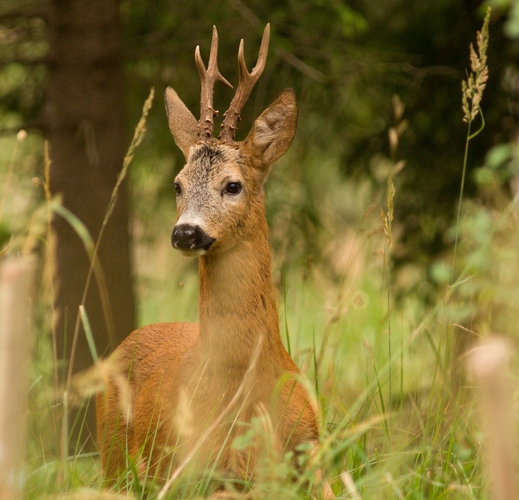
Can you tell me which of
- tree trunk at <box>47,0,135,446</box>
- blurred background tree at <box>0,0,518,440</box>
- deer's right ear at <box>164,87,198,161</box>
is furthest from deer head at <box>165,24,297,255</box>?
tree trunk at <box>47,0,135,446</box>

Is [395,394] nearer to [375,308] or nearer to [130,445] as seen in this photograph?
[375,308]

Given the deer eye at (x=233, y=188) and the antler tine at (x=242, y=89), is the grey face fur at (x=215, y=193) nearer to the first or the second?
the deer eye at (x=233, y=188)

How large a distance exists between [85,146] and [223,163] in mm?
1657

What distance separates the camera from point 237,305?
370 centimetres

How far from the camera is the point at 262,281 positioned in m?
3.78

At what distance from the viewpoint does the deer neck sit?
11.8 ft

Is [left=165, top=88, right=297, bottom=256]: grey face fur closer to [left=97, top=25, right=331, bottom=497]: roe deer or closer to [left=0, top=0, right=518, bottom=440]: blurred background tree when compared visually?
[left=97, top=25, right=331, bottom=497]: roe deer

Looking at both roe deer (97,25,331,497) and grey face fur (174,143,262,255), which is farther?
grey face fur (174,143,262,255)

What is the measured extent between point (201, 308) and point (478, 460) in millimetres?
1341

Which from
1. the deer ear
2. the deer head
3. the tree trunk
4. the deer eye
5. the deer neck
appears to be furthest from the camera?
the tree trunk

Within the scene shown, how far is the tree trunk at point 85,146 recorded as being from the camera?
5297 millimetres

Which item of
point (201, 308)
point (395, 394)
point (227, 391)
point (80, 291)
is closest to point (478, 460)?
point (227, 391)

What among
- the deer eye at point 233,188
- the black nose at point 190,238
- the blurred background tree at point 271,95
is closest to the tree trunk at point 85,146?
the blurred background tree at point 271,95

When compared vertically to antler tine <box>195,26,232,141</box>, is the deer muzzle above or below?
below
